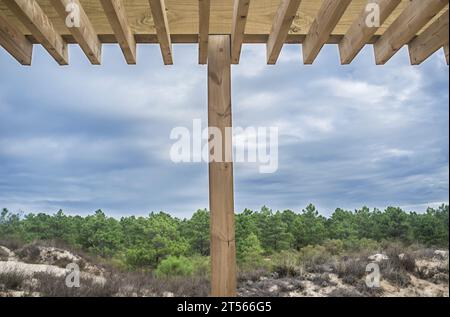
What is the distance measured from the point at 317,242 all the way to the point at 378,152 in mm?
1125

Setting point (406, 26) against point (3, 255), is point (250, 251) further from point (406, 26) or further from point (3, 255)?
point (406, 26)

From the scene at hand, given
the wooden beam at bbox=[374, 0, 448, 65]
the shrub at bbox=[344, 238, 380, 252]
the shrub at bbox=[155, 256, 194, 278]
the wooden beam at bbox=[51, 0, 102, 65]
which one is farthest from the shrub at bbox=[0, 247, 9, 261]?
the wooden beam at bbox=[374, 0, 448, 65]

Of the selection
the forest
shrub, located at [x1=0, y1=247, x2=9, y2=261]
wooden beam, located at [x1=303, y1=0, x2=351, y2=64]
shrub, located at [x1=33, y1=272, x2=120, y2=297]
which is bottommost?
shrub, located at [x1=33, y1=272, x2=120, y2=297]

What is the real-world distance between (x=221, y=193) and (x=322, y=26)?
107 centimetres

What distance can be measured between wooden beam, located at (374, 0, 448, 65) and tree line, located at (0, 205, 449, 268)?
62.8 inches

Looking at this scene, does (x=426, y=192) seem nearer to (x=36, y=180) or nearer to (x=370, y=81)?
(x=370, y=81)

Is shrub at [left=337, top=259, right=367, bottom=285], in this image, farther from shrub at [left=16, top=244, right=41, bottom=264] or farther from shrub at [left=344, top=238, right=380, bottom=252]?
shrub at [left=16, top=244, right=41, bottom=264]

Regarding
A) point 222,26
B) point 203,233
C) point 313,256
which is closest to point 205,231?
point 203,233

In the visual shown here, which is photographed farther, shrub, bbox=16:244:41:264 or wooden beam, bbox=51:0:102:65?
shrub, bbox=16:244:41:264

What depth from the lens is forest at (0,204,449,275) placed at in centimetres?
324

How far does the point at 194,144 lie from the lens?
2.60 m

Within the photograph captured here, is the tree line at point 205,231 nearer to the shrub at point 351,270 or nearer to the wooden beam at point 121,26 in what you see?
the shrub at point 351,270

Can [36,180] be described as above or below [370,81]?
below

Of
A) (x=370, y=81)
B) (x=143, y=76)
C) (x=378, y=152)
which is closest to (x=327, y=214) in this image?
(x=378, y=152)
